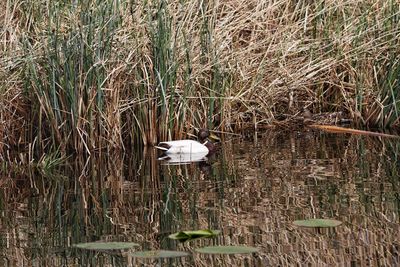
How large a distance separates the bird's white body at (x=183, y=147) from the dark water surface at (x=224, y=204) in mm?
147

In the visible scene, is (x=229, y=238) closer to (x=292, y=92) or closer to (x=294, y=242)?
(x=294, y=242)

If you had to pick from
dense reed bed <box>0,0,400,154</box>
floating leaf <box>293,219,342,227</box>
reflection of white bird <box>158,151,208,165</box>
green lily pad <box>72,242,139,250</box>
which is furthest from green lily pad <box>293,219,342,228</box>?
dense reed bed <box>0,0,400,154</box>

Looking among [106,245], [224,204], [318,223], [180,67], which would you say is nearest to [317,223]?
[318,223]

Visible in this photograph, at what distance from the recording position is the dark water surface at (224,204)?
4957 millimetres

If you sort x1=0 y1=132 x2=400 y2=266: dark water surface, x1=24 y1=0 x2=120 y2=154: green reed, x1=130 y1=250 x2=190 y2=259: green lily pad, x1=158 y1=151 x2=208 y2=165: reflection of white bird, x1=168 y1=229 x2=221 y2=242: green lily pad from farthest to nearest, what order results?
x1=24 y1=0 x2=120 y2=154: green reed < x1=158 y1=151 x2=208 y2=165: reflection of white bird < x1=168 y1=229 x2=221 y2=242: green lily pad < x1=0 y1=132 x2=400 y2=266: dark water surface < x1=130 y1=250 x2=190 y2=259: green lily pad

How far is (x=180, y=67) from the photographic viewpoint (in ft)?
28.6

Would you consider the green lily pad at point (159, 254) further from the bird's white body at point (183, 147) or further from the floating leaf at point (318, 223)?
the bird's white body at point (183, 147)

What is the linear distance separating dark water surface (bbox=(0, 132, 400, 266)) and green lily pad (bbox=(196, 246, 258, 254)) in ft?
0.09

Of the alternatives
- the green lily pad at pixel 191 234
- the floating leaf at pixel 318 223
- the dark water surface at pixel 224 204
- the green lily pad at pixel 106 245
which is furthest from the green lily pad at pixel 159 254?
the floating leaf at pixel 318 223

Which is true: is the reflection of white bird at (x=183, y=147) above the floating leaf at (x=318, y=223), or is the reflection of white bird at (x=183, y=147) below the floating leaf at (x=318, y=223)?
above

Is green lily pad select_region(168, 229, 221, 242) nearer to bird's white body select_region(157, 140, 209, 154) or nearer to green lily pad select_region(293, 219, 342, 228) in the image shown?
green lily pad select_region(293, 219, 342, 228)

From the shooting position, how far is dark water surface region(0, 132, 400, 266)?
496cm

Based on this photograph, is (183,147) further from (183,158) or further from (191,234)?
(191,234)

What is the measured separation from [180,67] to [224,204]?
8.99ft
